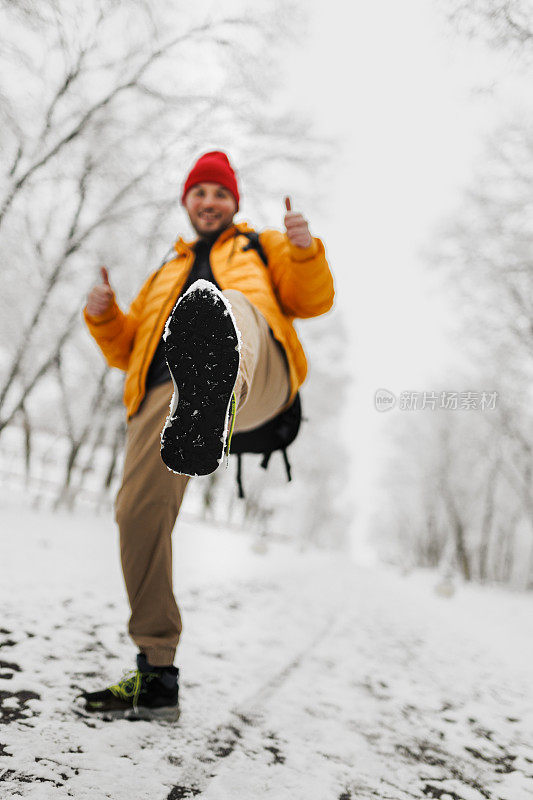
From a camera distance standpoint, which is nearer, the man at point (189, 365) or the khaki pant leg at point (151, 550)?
the man at point (189, 365)

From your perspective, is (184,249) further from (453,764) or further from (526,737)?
(526,737)

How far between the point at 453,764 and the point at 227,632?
1657 mm

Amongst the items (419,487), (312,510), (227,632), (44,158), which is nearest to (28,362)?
(44,158)

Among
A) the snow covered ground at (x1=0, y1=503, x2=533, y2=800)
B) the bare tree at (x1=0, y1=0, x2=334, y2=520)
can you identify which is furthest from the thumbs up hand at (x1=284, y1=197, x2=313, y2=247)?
the bare tree at (x1=0, y1=0, x2=334, y2=520)

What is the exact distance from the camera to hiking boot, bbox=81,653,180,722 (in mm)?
1676

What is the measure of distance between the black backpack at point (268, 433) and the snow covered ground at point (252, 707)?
910 millimetres

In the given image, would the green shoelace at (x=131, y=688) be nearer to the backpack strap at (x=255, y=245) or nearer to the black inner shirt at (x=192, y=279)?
the black inner shirt at (x=192, y=279)

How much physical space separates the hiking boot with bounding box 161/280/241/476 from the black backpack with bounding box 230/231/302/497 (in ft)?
2.40

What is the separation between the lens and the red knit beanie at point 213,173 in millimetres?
2381

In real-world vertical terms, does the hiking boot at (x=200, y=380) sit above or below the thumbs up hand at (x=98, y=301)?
below

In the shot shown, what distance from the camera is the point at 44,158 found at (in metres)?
5.70

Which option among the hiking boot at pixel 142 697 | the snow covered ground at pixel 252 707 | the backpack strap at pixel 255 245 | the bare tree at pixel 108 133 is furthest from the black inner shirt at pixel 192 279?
the bare tree at pixel 108 133

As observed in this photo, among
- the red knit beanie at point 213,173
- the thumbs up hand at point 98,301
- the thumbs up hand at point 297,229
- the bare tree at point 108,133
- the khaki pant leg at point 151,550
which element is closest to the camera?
the khaki pant leg at point 151,550

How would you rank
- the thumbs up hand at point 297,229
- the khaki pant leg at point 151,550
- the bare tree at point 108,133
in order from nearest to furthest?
the khaki pant leg at point 151,550
the thumbs up hand at point 297,229
the bare tree at point 108,133
